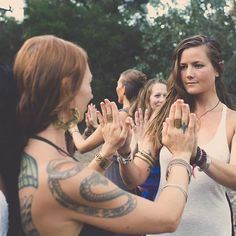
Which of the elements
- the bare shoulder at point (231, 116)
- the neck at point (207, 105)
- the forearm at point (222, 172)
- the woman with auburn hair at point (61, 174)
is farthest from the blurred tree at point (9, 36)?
the woman with auburn hair at point (61, 174)

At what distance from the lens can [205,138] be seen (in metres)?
2.64

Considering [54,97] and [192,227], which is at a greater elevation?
[54,97]

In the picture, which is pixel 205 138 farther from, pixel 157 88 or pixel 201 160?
pixel 157 88

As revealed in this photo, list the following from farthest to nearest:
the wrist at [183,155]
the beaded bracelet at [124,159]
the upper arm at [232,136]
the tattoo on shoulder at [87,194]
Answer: the beaded bracelet at [124,159] → the upper arm at [232,136] → the wrist at [183,155] → the tattoo on shoulder at [87,194]

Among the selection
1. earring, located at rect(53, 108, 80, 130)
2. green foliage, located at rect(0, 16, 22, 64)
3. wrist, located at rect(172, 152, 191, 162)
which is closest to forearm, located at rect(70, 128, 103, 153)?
wrist, located at rect(172, 152, 191, 162)

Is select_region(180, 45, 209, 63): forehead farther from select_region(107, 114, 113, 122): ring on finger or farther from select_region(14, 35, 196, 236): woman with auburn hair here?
select_region(14, 35, 196, 236): woman with auburn hair

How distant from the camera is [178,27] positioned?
27734 mm

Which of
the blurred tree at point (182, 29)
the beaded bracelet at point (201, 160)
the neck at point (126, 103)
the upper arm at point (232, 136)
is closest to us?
the beaded bracelet at point (201, 160)

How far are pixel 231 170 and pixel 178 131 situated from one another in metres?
0.50

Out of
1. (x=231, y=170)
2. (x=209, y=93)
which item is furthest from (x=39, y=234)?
(x=209, y=93)

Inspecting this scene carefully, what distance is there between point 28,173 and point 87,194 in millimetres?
230

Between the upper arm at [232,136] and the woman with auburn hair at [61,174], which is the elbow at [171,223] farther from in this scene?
the upper arm at [232,136]

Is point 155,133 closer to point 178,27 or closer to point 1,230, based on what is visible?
point 1,230

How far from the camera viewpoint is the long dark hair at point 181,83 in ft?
9.21
